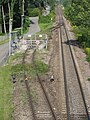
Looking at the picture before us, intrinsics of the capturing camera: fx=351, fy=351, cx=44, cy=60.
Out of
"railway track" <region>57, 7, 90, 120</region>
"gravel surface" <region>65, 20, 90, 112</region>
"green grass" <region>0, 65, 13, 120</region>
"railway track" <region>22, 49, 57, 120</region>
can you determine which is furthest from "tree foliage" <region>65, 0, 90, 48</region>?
"railway track" <region>22, 49, 57, 120</region>

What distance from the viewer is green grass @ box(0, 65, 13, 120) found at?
20.7 meters

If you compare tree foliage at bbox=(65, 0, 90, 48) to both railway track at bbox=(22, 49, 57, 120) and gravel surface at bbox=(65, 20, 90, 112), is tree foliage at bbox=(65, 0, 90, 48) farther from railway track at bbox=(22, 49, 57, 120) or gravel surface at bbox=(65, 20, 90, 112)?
railway track at bbox=(22, 49, 57, 120)

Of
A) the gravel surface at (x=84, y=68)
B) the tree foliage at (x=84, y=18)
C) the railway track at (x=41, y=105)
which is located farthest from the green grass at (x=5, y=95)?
the tree foliage at (x=84, y=18)

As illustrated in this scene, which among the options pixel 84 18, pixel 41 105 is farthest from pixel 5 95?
pixel 84 18

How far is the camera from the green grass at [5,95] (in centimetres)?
2067

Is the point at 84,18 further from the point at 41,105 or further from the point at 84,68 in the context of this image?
the point at 41,105

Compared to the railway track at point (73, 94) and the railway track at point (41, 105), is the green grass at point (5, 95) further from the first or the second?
the railway track at point (73, 94)

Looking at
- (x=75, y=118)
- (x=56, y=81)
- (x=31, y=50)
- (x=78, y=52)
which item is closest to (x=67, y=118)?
(x=75, y=118)

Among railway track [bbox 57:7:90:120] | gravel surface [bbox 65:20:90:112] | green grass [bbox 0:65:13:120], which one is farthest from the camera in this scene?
gravel surface [bbox 65:20:90:112]

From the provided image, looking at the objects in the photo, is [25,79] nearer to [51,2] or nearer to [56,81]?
[56,81]

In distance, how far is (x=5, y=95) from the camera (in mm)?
24375

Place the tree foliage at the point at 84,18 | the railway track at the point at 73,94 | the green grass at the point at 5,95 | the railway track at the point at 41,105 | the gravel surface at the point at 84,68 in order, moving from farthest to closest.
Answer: the tree foliage at the point at 84,18 < the gravel surface at the point at 84,68 < the green grass at the point at 5,95 < the railway track at the point at 73,94 < the railway track at the point at 41,105

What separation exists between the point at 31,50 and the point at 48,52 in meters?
2.58

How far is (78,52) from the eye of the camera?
42125 mm
